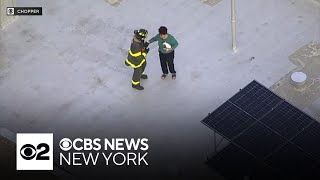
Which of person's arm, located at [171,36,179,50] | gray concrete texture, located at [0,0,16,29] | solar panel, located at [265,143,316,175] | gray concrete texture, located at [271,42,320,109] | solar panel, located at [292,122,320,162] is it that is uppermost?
gray concrete texture, located at [0,0,16,29]

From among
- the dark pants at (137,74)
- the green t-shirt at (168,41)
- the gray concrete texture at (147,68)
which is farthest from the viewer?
the dark pants at (137,74)

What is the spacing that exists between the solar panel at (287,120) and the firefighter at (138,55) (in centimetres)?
302

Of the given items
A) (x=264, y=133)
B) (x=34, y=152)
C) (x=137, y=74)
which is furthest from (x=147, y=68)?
(x=264, y=133)

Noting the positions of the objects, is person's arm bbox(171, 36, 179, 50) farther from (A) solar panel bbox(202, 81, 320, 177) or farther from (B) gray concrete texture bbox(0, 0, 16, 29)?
(B) gray concrete texture bbox(0, 0, 16, 29)

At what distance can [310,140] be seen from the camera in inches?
546

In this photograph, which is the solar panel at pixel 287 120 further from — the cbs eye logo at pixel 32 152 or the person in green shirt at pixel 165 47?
the cbs eye logo at pixel 32 152

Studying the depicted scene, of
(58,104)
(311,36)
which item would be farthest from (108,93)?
(311,36)

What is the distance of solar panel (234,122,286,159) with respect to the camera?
45.0 ft

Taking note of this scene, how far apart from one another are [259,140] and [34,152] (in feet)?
14.8

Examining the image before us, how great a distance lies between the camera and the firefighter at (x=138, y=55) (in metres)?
15.6

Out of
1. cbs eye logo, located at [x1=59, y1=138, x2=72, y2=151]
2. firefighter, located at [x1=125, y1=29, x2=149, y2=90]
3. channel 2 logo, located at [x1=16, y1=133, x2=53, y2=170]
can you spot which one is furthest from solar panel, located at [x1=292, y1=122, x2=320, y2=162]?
channel 2 logo, located at [x1=16, y1=133, x2=53, y2=170]

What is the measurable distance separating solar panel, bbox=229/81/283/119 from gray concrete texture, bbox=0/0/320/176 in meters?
1.47

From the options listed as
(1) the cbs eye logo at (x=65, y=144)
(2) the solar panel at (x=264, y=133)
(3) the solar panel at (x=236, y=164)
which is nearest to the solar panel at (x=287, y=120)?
(2) the solar panel at (x=264, y=133)

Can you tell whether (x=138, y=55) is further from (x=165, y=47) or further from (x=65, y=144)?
(x=65, y=144)
